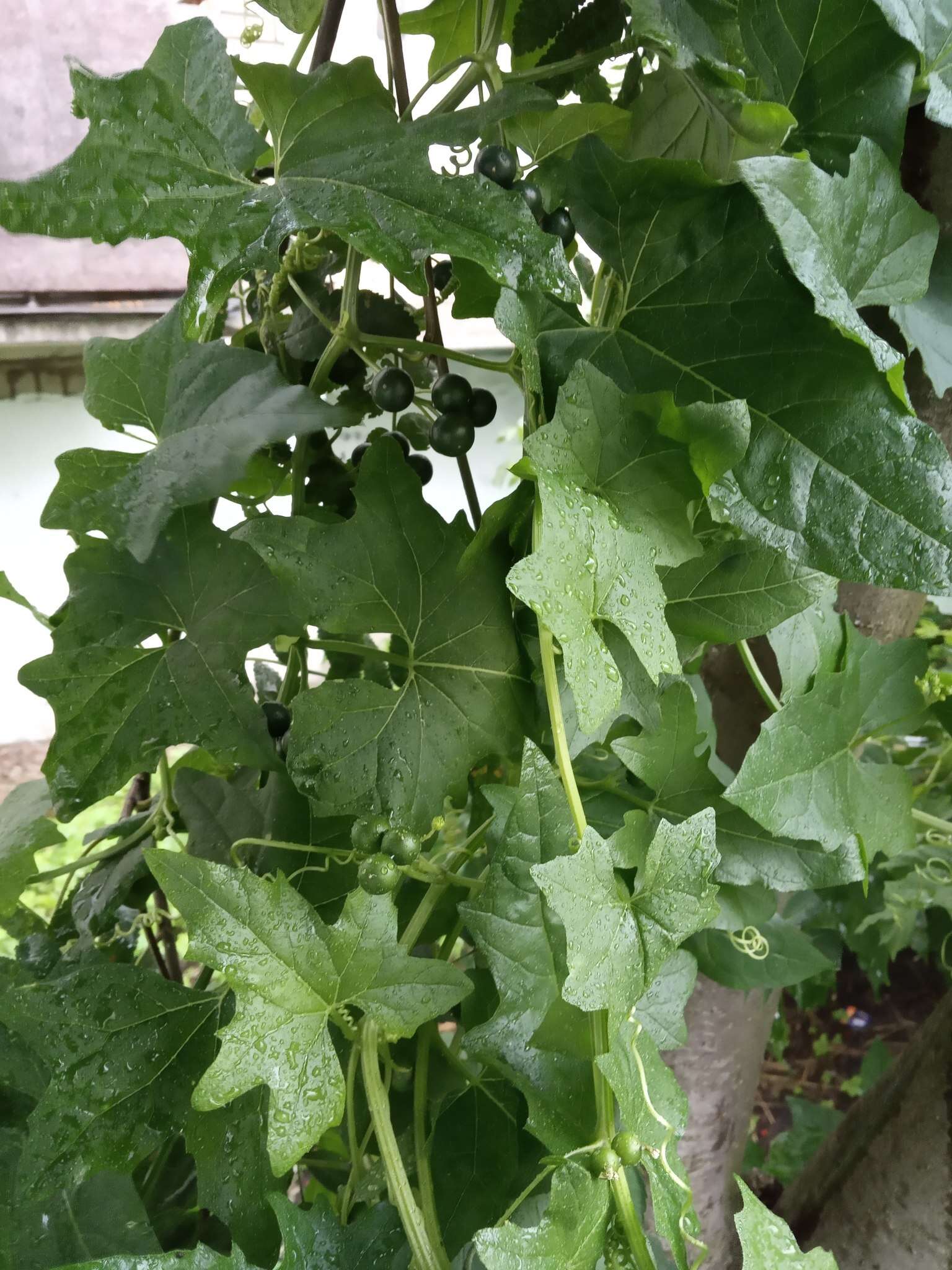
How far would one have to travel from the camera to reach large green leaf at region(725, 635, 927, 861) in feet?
1.59

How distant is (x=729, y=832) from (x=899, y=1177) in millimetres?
377

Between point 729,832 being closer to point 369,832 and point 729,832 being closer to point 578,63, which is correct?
point 369,832

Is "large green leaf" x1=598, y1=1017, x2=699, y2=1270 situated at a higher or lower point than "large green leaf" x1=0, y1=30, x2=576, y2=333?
lower

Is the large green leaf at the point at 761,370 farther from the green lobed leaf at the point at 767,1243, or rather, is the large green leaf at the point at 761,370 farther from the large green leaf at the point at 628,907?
the green lobed leaf at the point at 767,1243

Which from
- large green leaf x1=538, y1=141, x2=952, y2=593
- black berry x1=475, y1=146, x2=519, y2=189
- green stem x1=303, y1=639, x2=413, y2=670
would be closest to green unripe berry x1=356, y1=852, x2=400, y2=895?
→ green stem x1=303, y1=639, x2=413, y2=670

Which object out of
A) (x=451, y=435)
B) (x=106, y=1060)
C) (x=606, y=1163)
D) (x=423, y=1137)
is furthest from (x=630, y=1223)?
(x=451, y=435)

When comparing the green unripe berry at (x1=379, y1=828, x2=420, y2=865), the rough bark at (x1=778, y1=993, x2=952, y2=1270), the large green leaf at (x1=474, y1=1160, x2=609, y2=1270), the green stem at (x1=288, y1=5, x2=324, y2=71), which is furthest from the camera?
the rough bark at (x1=778, y1=993, x2=952, y2=1270)

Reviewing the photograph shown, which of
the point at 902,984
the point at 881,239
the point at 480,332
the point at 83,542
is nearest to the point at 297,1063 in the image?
the point at 83,542

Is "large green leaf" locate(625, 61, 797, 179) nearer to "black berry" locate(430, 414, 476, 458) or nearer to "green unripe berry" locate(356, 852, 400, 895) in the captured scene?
"black berry" locate(430, 414, 476, 458)

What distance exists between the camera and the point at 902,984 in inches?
60.0

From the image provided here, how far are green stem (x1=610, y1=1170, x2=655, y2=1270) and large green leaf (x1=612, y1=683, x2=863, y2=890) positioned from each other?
0.65 feet

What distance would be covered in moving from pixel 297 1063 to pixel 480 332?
6.76 feet

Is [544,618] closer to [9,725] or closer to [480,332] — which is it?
[480,332]

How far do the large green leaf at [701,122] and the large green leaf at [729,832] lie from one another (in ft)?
0.91
